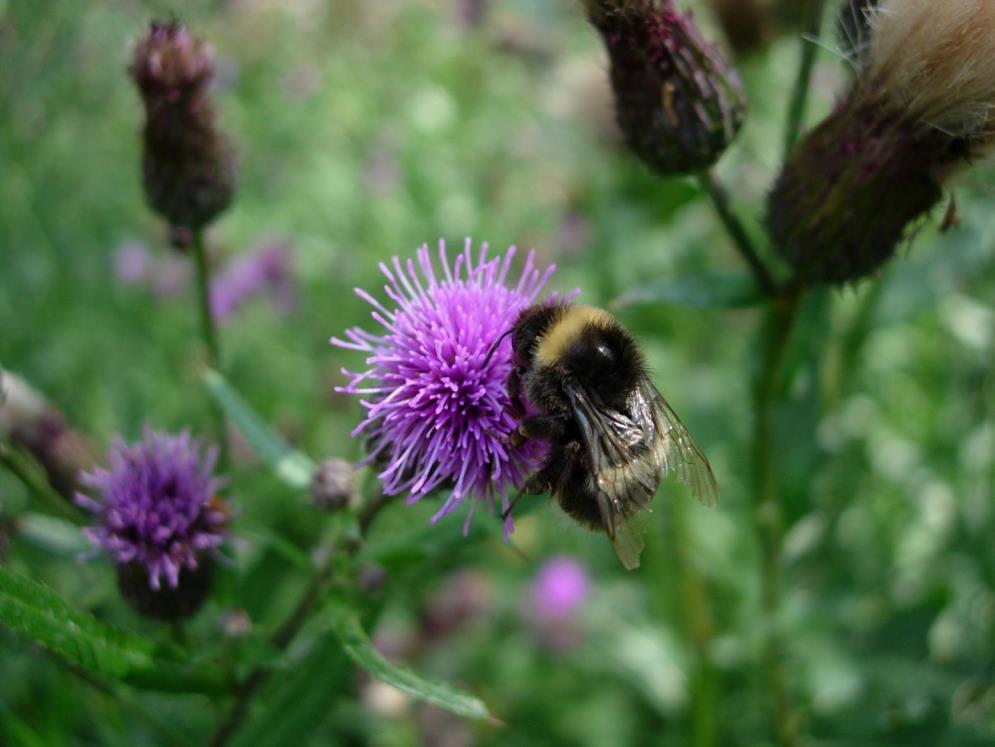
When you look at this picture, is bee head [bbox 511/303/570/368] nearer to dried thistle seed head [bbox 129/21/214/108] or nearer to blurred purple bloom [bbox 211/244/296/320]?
dried thistle seed head [bbox 129/21/214/108]

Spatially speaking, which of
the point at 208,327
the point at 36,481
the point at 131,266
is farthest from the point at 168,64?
the point at 131,266

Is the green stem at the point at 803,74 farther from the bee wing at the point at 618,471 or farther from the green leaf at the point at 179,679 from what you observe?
the green leaf at the point at 179,679

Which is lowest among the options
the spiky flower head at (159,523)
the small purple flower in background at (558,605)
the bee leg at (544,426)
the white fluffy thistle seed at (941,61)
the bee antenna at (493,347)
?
the small purple flower in background at (558,605)

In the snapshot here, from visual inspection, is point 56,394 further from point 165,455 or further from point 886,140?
point 886,140

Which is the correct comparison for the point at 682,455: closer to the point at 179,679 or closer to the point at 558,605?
the point at 179,679

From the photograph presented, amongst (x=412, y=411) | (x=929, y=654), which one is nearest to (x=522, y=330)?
(x=412, y=411)

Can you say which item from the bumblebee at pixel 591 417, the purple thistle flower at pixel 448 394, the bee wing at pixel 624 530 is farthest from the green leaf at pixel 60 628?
Answer: the bee wing at pixel 624 530
